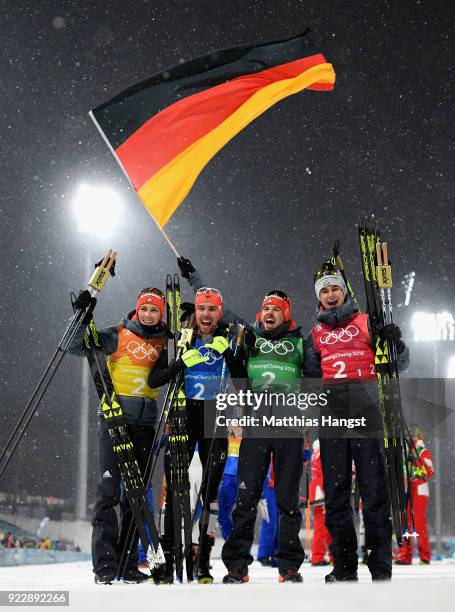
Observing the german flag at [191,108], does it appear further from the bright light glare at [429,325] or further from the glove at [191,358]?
the bright light glare at [429,325]

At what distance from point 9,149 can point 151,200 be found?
15639 mm

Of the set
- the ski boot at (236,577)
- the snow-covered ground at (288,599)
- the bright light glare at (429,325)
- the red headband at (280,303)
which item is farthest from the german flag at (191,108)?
the bright light glare at (429,325)

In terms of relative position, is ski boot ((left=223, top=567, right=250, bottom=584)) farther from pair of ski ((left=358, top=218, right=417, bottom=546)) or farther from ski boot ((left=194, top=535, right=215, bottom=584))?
pair of ski ((left=358, top=218, right=417, bottom=546))

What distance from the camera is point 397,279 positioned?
2884 cm

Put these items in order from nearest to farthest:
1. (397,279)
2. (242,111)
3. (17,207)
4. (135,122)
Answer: (135,122), (242,111), (17,207), (397,279)

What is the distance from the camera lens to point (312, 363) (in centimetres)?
519

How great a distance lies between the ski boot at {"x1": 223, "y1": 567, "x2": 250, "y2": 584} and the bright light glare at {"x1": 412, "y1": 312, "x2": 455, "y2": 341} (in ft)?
74.8

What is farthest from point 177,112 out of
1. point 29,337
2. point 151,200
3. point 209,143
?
point 29,337

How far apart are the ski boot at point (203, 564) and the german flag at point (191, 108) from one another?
2.90 m

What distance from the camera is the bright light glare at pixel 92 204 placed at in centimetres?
1717

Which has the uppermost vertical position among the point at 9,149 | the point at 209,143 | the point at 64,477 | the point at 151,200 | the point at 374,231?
the point at 9,149

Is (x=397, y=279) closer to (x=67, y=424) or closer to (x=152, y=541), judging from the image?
(x=67, y=424)

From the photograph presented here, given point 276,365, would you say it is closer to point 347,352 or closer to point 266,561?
point 347,352

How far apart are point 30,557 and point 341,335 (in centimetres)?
775
